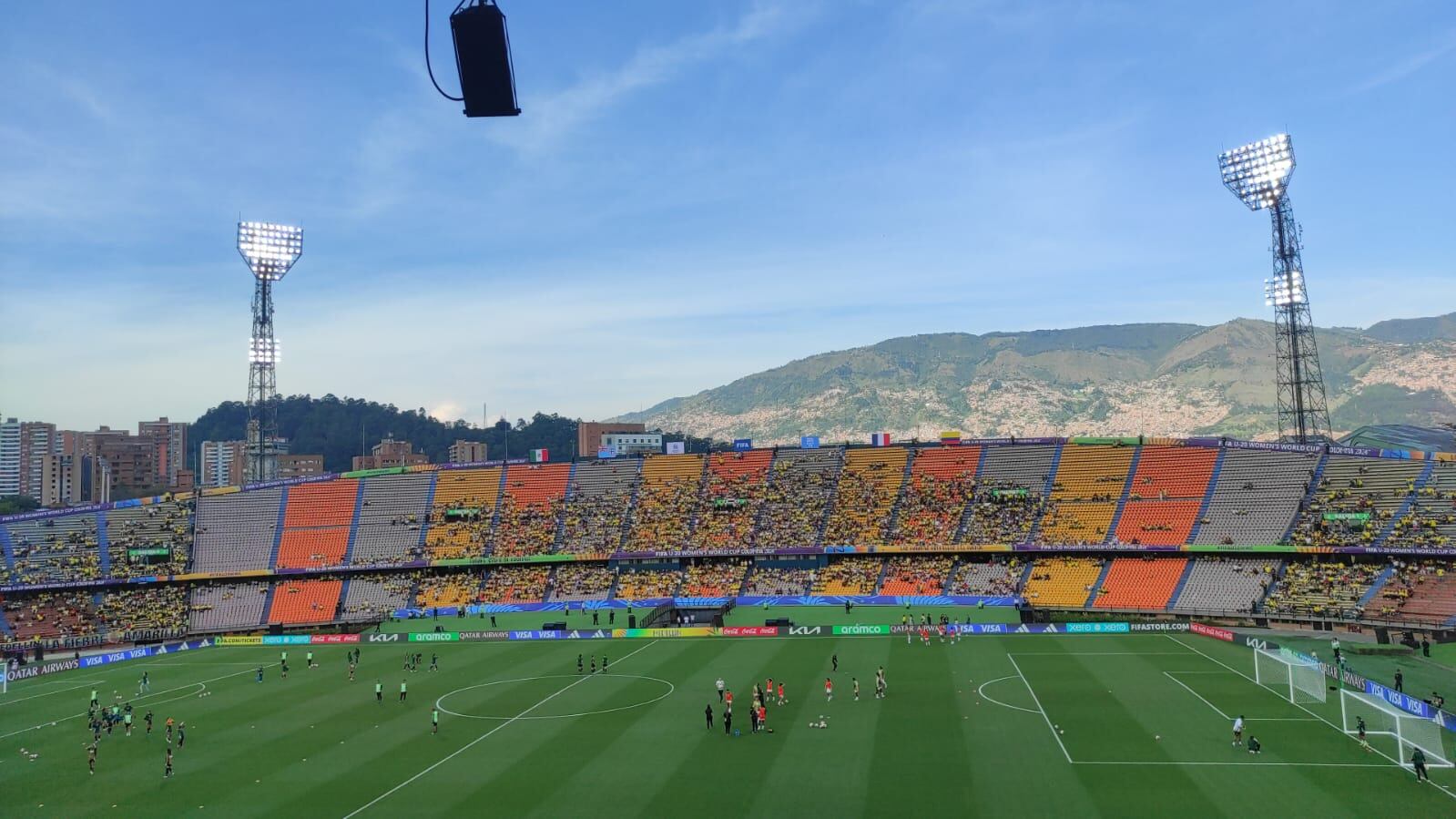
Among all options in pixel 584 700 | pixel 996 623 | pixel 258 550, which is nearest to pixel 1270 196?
pixel 996 623

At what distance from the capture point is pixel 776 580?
251 ft

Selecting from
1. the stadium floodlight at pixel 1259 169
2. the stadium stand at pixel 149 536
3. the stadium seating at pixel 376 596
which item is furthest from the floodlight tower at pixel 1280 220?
the stadium stand at pixel 149 536

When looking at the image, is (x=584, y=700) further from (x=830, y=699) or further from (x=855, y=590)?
(x=855, y=590)

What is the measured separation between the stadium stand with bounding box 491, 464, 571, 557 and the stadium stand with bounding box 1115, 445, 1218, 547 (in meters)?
47.8

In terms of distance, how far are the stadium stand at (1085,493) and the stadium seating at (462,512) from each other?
157 ft

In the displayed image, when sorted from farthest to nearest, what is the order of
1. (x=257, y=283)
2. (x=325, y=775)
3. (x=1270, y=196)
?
(x=257, y=283) → (x=1270, y=196) → (x=325, y=775)

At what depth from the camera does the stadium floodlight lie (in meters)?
79.8

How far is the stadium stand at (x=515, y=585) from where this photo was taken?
254ft

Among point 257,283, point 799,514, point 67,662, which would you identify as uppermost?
point 257,283

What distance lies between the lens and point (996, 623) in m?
61.3

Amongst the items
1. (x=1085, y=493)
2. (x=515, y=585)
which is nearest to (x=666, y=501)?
(x=515, y=585)

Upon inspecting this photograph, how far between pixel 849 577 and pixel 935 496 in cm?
1254

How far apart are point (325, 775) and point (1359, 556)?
63948 millimetres

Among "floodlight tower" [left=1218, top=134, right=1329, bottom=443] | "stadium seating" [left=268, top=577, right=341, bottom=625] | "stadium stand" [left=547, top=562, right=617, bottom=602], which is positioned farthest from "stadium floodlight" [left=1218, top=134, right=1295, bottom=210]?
"stadium seating" [left=268, top=577, right=341, bottom=625]
